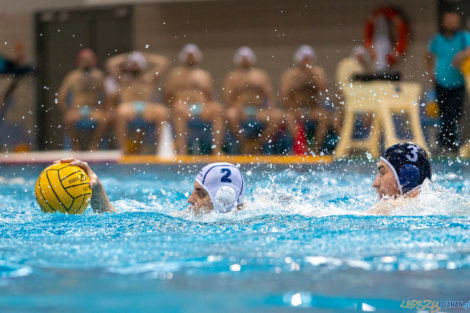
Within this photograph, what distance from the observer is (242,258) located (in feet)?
11.2

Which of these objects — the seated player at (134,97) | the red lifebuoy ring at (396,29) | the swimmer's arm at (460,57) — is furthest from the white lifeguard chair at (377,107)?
the seated player at (134,97)

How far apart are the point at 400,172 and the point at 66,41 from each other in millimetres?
10714

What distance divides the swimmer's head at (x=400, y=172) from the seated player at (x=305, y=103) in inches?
240

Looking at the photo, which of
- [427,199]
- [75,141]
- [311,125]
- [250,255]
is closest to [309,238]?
[250,255]

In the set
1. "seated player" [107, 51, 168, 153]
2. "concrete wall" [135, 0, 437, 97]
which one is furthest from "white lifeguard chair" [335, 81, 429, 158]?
"seated player" [107, 51, 168, 153]

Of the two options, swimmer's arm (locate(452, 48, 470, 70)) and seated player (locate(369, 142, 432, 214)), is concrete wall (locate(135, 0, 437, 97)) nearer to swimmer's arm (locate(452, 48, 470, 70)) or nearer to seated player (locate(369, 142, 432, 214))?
swimmer's arm (locate(452, 48, 470, 70))

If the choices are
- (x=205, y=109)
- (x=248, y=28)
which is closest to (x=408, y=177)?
(x=205, y=109)

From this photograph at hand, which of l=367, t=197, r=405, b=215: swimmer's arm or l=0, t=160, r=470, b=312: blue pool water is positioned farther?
l=367, t=197, r=405, b=215: swimmer's arm

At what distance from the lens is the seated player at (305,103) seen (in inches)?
441

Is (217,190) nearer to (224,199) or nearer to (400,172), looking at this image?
(224,199)

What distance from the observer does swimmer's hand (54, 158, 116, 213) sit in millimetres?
4617

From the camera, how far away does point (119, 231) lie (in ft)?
13.8

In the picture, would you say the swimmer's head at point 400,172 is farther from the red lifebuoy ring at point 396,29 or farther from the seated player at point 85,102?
the red lifebuoy ring at point 396,29

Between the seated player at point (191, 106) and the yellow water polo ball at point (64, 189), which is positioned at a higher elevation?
the seated player at point (191, 106)
